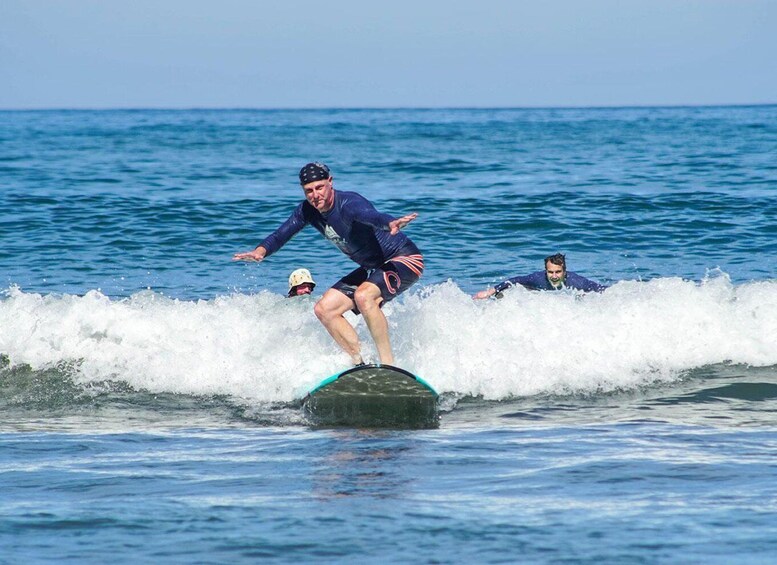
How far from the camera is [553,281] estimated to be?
12773 mm

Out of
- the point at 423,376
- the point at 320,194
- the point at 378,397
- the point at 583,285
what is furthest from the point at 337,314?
the point at 583,285

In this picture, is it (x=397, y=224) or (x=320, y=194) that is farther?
(x=320, y=194)

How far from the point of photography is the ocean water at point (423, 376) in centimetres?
581

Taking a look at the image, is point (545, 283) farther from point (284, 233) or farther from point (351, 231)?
point (284, 233)

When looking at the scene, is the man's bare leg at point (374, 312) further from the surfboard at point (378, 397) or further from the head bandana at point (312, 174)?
the head bandana at point (312, 174)

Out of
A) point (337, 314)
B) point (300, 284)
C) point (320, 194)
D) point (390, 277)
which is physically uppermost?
point (320, 194)

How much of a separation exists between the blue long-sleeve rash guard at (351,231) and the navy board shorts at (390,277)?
10 centimetres

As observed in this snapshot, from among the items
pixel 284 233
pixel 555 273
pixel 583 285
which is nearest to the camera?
pixel 284 233

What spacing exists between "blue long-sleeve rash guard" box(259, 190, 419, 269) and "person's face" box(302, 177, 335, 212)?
73 mm

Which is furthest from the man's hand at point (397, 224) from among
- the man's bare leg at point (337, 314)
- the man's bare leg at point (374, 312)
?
the man's bare leg at point (337, 314)

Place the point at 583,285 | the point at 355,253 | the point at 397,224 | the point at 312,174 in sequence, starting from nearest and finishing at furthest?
the point at 397,224 → the point at 312,174 → the point at 355,253 → the point at 583,285

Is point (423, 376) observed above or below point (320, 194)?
below

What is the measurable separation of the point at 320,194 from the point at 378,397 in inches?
68.9

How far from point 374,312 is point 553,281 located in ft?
15.5
